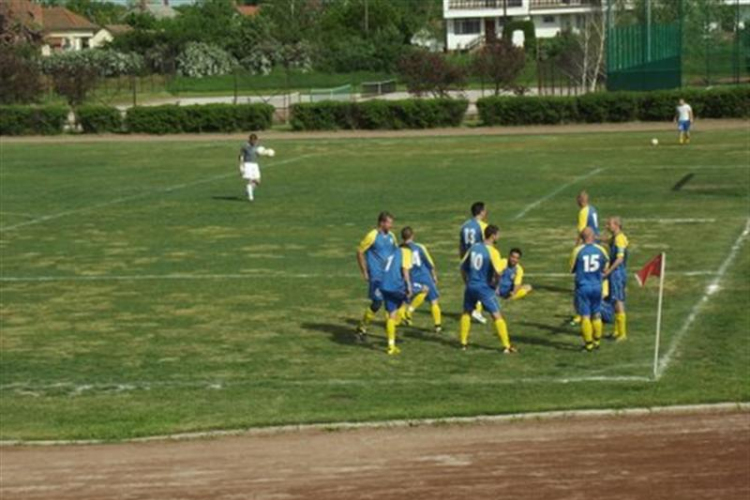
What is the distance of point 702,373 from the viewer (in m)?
20.8

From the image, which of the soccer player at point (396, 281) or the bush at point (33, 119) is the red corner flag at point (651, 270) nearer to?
the soccer player at point (396, 281)

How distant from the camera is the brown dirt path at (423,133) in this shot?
62.3 metres

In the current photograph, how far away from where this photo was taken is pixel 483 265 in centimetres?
2183

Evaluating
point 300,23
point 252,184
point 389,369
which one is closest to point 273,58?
point 300,23

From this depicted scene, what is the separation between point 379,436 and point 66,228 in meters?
21.8

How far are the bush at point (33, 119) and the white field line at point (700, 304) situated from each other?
44.6 metres

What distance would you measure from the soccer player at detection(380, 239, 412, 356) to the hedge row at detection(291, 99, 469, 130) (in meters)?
45.7

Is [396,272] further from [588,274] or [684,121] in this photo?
[684,121]

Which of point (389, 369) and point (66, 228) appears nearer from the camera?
point (389, 369)

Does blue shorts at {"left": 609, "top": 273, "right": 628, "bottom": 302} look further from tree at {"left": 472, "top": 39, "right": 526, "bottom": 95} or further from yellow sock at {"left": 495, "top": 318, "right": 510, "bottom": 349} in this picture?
tree at {"left": 472, "top": 39, "right": 526, "bottom": 95}

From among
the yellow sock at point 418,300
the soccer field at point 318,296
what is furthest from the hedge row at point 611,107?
the yellow sock at point 418,300

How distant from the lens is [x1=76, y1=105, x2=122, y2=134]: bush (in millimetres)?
71125

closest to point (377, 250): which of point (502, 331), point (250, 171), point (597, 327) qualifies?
point (502, 331)

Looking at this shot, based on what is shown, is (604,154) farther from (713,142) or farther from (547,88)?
(547,88)
